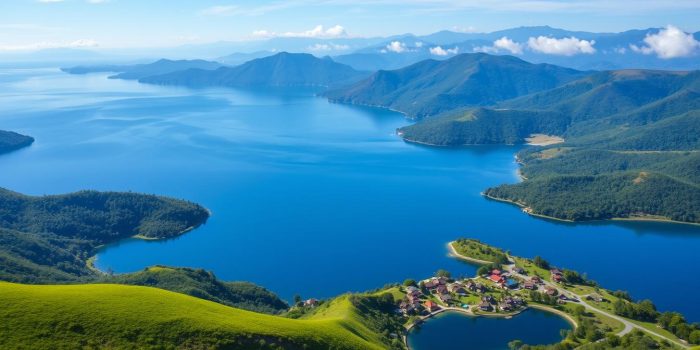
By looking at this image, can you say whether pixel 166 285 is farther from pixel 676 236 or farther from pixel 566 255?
pixel 676 236

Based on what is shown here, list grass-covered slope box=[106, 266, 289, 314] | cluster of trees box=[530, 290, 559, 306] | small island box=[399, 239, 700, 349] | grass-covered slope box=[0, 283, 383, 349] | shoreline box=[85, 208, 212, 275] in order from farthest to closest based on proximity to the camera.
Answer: shoreline box=[85, 208, 212, 275], grass-covered slope box=[106, 266, 289, 314], cluster of trees box=[530, 290, 559, 306], small island box=[399, 239, 700, 349], grass-covered slope box=[0, 283, 383, 349]

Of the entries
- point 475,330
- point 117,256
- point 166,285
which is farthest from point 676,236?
point 117,256

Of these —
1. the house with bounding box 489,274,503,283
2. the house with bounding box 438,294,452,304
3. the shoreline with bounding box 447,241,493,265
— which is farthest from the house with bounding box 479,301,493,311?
the shoreline with bounding box 447,241,493,265

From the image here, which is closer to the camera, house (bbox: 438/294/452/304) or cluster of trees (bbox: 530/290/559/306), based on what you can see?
cluster of trees (bbox: 530/290/559/306)

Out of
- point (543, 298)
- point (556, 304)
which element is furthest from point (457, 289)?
point (556, 304)

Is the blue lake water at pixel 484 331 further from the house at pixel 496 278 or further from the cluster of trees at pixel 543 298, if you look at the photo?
the house at pixel 496 278

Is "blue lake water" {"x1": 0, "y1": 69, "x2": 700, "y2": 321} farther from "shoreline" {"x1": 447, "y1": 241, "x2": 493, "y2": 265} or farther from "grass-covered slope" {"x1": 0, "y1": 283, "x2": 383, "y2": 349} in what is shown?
"grass-covered slope" {"x1": 0, "y1": 283, "x2": 383, "y2": 349}

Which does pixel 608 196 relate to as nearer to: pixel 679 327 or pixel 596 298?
pixel 596 298
